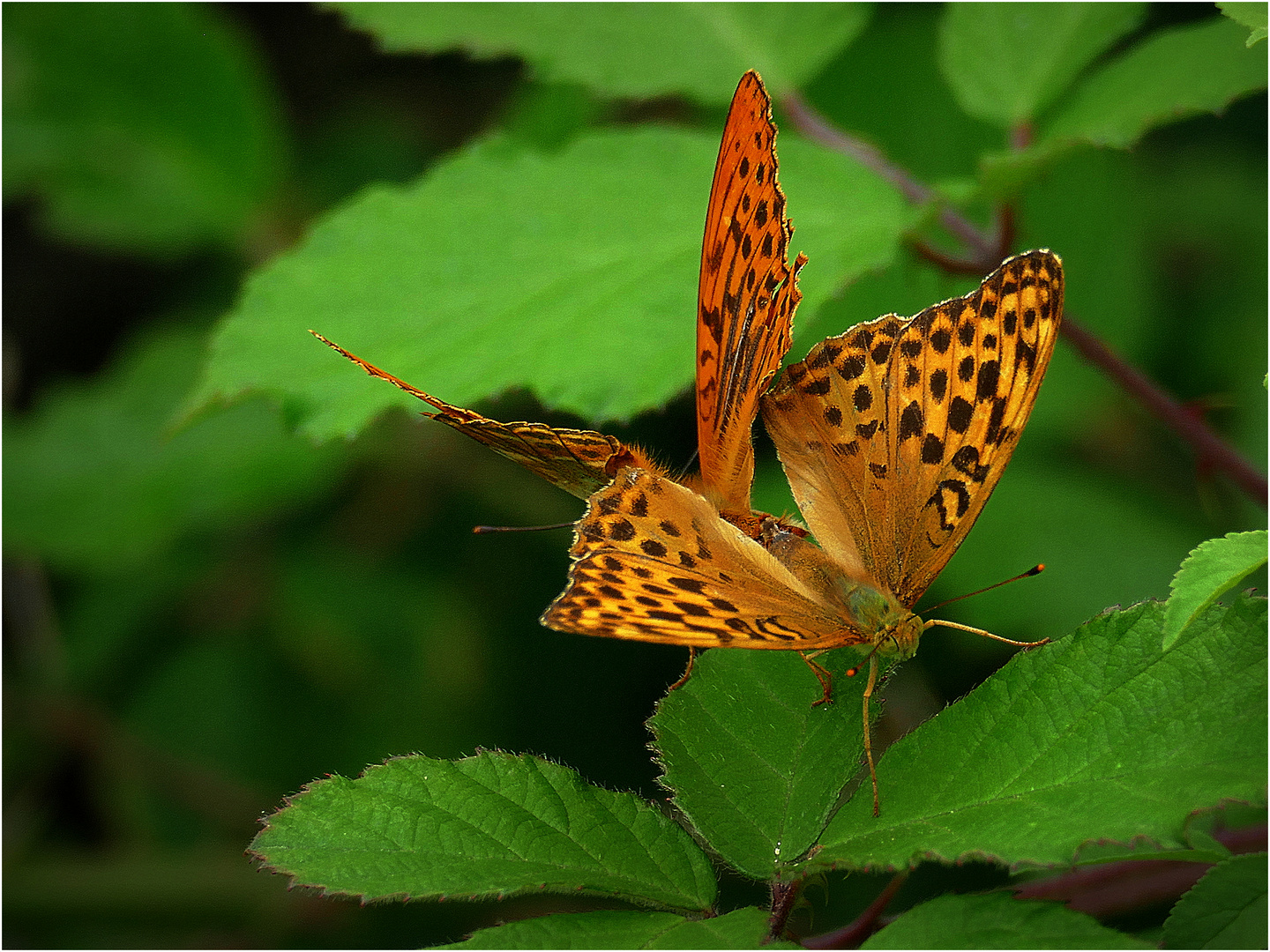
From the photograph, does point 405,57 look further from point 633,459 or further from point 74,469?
point 633,459

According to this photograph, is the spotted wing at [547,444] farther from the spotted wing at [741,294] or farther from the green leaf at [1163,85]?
the green leaf at [1163,85]

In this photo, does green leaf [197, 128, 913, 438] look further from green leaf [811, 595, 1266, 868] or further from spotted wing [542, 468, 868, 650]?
green leaf [811, 595, 1266, 868]

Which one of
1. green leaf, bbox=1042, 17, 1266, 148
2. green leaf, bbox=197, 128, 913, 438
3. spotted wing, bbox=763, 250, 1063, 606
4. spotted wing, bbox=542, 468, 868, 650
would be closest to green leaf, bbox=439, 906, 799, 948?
spotted wing, bbox=542, 468, 868, 650

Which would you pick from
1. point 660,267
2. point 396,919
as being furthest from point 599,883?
point 396,919

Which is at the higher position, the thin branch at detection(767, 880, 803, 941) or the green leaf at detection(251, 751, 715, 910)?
the green leaf at detection(251, 751, 715, 910)

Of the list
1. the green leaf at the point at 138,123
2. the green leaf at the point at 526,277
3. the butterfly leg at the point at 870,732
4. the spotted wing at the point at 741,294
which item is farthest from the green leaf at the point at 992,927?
the green leaf at the point at 138,123

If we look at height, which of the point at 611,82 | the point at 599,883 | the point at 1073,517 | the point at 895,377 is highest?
the point at 611,82
